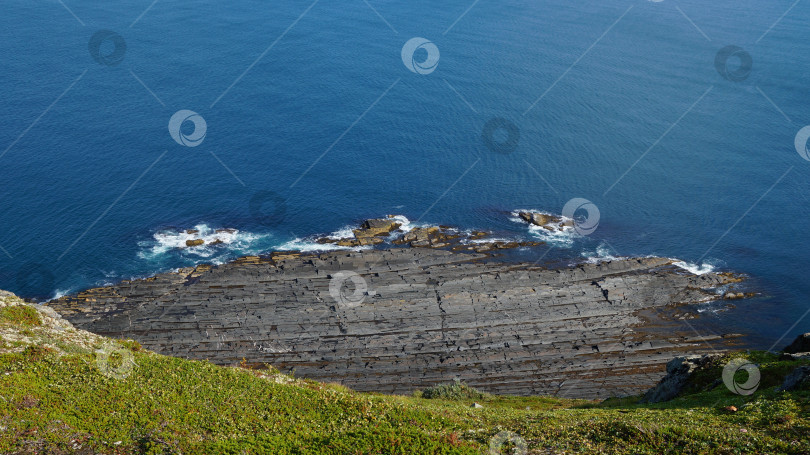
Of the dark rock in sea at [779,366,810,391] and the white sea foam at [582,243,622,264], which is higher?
the white sea foam at [582,243,622,264]

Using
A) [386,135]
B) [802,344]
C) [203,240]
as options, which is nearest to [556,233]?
[386,135]

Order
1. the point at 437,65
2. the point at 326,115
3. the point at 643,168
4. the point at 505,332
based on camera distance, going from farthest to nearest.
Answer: the point at 437,65 → the point at 326,115 → the point at 643,168 → the point at 505,332

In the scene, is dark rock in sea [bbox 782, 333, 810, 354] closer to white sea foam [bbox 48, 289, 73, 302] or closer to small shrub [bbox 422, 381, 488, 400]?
small shrub [bbox 422, 381, 488, 400]

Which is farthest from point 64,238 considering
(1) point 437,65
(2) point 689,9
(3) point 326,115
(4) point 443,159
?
(2) point 689,9

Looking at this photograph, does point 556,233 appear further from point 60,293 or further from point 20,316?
point 20,316

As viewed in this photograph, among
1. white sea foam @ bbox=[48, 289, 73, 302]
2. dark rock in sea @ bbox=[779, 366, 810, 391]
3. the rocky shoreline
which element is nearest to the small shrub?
the rocky shoreline

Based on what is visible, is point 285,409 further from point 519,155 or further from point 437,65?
point 437,65
